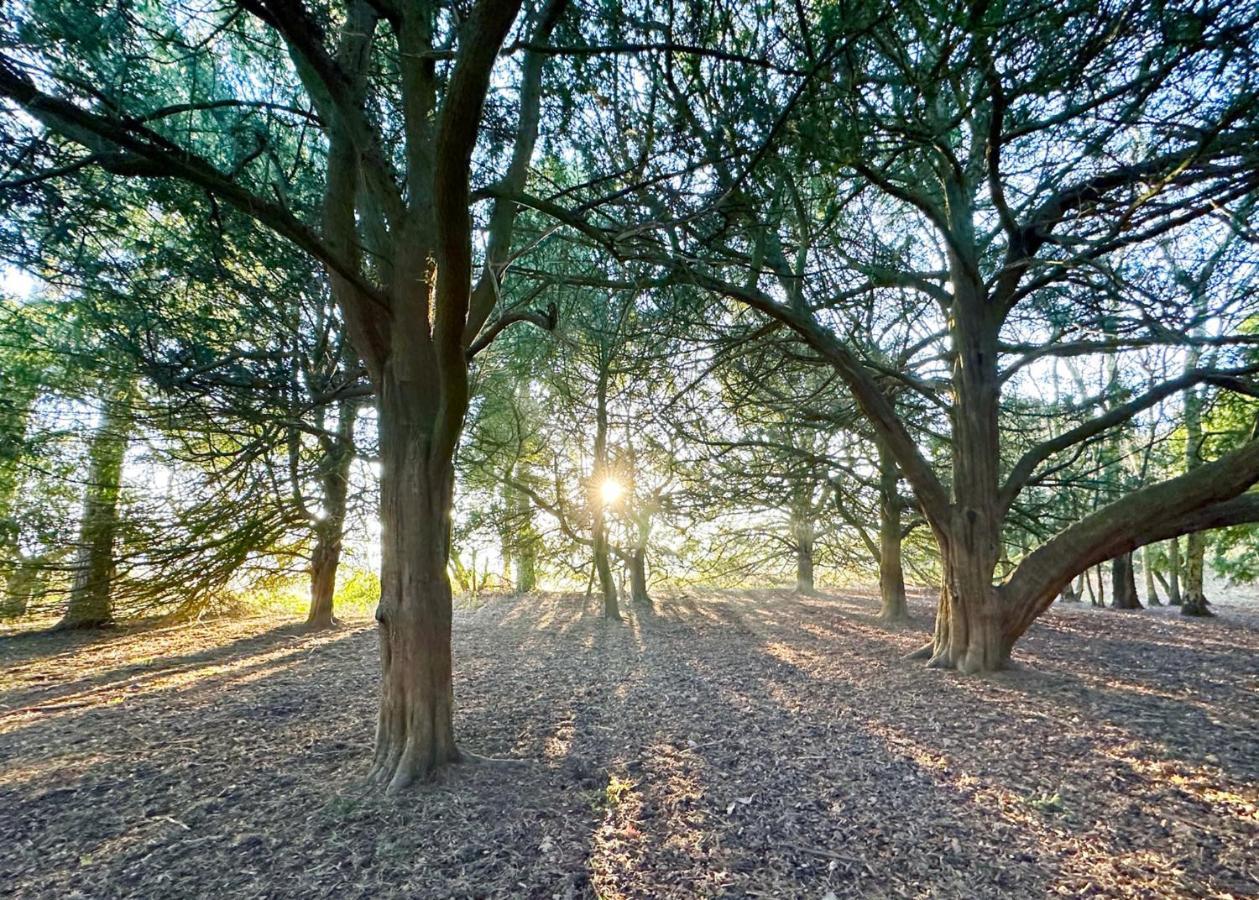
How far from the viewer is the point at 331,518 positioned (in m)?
6.55

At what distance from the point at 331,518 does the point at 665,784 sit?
5.11m

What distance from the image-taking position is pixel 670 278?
337 centimetres

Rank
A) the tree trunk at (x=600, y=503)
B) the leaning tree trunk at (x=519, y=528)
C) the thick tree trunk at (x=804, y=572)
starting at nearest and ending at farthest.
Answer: the tree trunk at (x=600, y=503) < the leaning tree trunk at (x=519, y=528) < the thick tree trunk at (x=804, y=572)

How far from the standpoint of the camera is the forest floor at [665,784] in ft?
7.48

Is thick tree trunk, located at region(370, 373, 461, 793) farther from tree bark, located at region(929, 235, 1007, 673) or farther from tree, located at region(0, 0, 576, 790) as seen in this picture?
tree bark, located at region(929, 235, 1007, 673)

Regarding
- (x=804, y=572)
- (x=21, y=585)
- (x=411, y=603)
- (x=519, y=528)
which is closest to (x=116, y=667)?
(x=21, y=585)

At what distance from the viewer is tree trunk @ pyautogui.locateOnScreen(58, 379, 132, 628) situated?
13.9ft

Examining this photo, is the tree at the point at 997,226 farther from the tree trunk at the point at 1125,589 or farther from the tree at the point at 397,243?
the tree trunk at the point at 1125,589

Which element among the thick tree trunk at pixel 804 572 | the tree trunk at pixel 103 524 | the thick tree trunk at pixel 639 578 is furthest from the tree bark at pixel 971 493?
the thick tree trunk at pixel 804 572

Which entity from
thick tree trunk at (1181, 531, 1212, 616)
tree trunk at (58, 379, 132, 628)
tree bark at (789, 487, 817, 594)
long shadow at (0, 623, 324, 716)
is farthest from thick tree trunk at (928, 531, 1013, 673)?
long shadow at (0, 623, 324, 716)

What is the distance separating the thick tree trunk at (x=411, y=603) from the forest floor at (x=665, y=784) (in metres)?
0.22

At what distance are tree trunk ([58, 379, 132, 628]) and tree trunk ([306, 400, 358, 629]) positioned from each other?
61.1 inches

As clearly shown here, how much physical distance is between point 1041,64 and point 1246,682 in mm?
5259

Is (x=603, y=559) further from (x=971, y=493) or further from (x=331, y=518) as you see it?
(x=971, y=493)
